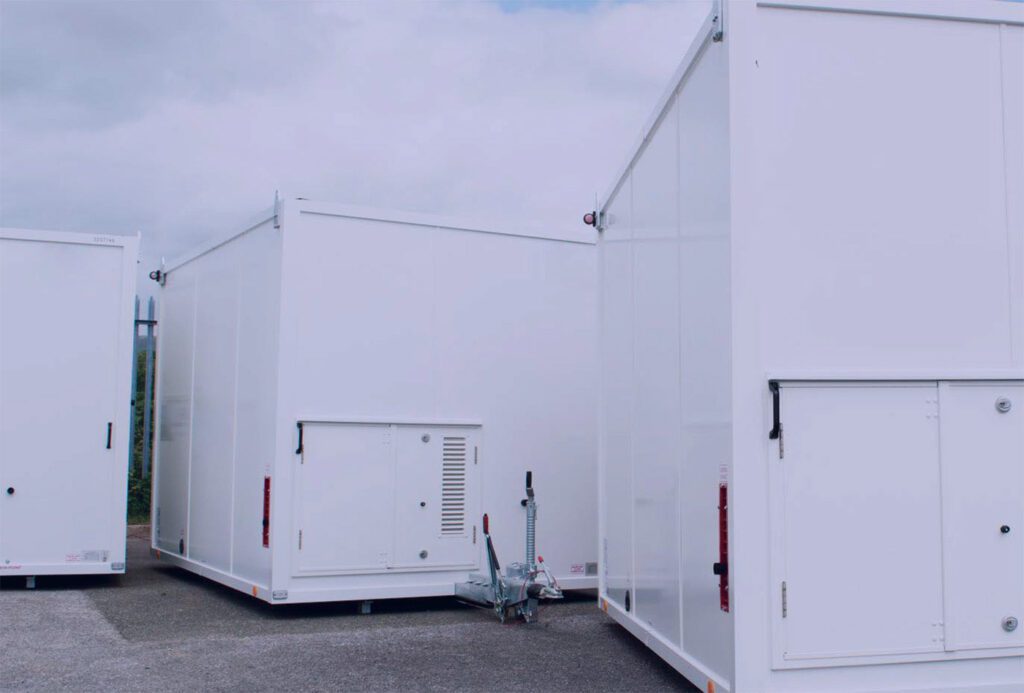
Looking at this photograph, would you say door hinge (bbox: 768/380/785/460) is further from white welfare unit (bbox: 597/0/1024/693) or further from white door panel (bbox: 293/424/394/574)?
white door panel (bbox: 293/424/394/574)

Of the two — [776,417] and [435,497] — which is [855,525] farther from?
[435,497]

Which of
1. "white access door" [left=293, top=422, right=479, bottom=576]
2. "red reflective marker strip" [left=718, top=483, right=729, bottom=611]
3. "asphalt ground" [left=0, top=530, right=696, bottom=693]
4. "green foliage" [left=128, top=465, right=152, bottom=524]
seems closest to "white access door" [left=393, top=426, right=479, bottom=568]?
"white access door" [left=293, top=422, right=479, bottom=576]

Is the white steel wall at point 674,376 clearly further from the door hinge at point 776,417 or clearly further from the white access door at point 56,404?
the white access door at point 56,404

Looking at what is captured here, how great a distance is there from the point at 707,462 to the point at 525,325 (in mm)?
4282

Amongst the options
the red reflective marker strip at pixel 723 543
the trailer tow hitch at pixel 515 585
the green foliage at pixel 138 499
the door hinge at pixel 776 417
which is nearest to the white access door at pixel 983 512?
the door hinge at pixel 776 417

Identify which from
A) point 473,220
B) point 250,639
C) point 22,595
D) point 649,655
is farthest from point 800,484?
point 22,595

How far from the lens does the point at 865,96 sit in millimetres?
4457

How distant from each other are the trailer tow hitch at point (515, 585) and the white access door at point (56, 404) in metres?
3.42

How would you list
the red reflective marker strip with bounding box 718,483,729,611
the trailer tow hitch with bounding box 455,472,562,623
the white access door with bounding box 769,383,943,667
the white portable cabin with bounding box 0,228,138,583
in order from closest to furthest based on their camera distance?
the white access door with bounding box 769,383,943,667 < the red reflective marker strip with bounding box 718,483,729,611 < the trailer tow hitch with bounding box 455,472,562,623 < the white portable cabin with bounding box 0,228,138,583

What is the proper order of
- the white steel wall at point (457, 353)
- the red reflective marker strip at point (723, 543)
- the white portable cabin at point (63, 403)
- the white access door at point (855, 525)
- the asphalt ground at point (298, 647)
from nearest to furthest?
the white access door at point (855, 525) < the red reflective marker strip at point (723, 543) < the asphalt ground at point (298, 647) < the white steel wall at point (457, 353) < the white portable cabin at point (63, 403)

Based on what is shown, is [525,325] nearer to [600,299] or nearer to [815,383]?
[600,299]

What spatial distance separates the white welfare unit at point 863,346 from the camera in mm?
4207

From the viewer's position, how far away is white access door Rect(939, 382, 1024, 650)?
168 inches

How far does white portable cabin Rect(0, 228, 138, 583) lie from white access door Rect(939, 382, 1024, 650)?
7222mm
